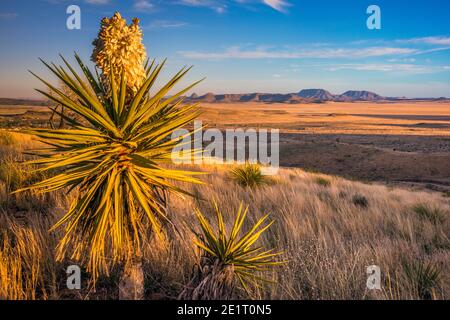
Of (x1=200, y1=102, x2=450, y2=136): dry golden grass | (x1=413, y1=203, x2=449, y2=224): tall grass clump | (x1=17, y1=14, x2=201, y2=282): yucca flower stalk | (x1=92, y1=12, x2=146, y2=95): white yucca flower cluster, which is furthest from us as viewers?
(x1=200, y1=102, x2=450, y2=136): dry golden grass

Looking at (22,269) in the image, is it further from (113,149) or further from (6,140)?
(6,140)

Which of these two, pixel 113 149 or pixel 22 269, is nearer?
pixel 113 149

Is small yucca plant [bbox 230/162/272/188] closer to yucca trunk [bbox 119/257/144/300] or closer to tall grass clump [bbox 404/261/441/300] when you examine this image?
tall grass clump [bbox 404/261/441/300]

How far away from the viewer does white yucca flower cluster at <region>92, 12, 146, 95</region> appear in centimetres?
248

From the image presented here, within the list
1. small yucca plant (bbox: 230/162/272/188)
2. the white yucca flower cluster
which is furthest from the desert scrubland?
the white yucca flower cluster

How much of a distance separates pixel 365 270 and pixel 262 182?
5.67 meters

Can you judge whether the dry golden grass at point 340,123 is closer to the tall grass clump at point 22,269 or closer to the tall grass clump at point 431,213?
the tall grass clump at point 431,213

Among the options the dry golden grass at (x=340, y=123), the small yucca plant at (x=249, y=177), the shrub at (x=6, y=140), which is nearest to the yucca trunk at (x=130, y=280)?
the small yucca plant at (x=249, y=177)

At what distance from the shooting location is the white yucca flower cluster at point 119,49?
2477mm

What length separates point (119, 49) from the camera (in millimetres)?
2533

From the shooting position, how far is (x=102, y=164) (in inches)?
90.7

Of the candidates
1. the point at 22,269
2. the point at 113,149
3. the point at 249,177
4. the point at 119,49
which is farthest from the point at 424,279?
the point at 249,177
